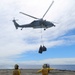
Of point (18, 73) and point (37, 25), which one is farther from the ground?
point (37, 25)

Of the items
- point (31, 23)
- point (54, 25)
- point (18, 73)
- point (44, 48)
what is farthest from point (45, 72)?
point (31, 23)

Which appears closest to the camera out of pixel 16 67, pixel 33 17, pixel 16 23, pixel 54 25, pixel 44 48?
pixel 16 67

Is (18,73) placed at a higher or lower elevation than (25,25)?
lower

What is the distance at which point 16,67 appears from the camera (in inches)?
877

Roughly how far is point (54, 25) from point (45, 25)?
2115 mm

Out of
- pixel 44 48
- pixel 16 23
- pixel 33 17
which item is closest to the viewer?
pixel 44 48

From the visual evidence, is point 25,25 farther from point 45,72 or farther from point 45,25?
point 45,72

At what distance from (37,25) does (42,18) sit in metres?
2.91

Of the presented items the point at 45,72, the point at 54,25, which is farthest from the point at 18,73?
the point at 54,25

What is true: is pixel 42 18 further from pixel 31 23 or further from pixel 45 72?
pixel 45 72

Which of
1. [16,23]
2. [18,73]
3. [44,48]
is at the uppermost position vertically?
[16,23]

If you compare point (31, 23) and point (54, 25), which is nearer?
point (54, 25)

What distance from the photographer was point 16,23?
69.1 meters

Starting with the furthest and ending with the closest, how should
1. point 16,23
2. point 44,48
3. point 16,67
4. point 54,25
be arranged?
point 16,23, point 54,25, point 44,48, point 16,67
